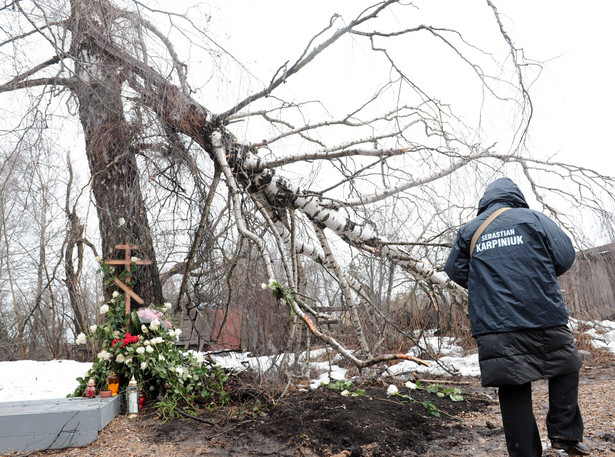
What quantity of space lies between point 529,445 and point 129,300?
372cm

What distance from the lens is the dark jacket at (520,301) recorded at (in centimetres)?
217

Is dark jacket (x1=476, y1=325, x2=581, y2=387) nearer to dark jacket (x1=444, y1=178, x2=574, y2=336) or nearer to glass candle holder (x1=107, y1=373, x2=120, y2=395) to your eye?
dark jacket (x1=444, y1=178, x2=574, y2=336)

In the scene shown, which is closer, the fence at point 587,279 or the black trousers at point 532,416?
the black trousers at point 532,416

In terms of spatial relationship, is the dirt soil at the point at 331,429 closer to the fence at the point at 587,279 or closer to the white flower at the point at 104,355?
the white flower at the point at 104,355

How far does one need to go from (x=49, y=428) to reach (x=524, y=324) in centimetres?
304

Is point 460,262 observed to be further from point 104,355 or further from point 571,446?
point 104,355

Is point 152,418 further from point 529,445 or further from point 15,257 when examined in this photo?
point 15,257

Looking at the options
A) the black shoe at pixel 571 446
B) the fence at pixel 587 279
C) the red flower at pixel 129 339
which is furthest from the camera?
the fence at pixel 587 279

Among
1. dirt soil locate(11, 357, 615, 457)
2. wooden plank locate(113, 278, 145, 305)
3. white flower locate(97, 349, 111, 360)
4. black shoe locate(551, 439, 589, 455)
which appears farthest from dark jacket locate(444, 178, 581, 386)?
wooden plank locate(113, 278, 145, 305)

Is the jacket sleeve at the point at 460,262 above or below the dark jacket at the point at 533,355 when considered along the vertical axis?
above

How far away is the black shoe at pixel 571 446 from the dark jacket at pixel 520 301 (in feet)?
1.28

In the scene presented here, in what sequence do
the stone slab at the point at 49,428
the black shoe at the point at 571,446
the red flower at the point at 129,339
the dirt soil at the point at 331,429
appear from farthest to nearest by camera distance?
the red flower at the point at 129,339 → the stone slab at the point at 49,428 → the dirt soil at the point at 331,429 → the black shoe at the point at 571,446

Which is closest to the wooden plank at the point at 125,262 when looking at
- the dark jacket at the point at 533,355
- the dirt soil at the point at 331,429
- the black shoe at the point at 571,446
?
the dirt soil at the point at 331,429

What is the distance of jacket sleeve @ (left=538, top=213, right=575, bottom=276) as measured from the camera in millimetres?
2318
